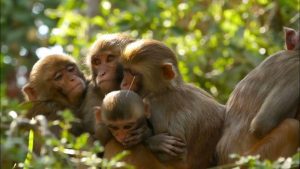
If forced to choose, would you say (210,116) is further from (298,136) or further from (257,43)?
(257,43)

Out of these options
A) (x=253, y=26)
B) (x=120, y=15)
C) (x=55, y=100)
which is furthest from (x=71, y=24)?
(x=55, y=100)

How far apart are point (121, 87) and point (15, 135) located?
8.78 feet

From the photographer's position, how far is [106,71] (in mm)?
9445

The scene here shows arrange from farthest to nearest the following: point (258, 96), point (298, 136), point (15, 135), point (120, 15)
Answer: point (120, 15)
point (258, 96)
point (298, 136)
point (15, 135)

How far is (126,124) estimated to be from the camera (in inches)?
350

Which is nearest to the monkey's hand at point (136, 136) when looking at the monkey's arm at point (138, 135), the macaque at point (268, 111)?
the monkey's arm at point (138, 135)

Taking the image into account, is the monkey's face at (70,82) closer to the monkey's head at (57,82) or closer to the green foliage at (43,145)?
the monkey's head at (57,82)

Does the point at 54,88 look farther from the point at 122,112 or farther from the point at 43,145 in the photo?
the point at 43,145

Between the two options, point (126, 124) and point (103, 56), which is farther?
point (103, 56)

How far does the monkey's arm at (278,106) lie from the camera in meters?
8.47

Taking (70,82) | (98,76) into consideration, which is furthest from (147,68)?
(70,82)

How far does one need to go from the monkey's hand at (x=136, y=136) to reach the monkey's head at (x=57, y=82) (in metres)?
1.06

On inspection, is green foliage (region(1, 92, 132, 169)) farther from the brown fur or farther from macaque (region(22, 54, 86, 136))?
macaque (region(22, 54, 86, 136))

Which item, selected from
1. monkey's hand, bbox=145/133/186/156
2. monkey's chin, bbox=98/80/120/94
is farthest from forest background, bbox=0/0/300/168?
monkey's hand, bbox=145/133/186/156
